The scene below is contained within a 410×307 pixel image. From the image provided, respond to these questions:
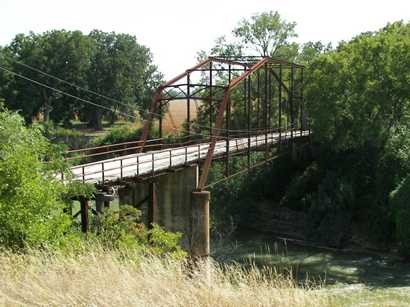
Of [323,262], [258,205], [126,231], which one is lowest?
[323,262]

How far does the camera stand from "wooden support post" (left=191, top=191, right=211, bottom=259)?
2772 cm

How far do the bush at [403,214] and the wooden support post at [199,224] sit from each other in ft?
Result: 36.6

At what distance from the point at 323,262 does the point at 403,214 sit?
17.6 feet

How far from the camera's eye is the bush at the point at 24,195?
12.0m

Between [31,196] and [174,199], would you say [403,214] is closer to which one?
[174,199]

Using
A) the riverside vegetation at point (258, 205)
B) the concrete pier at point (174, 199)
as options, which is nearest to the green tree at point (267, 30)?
the riverside vegetation at point (258, 205)

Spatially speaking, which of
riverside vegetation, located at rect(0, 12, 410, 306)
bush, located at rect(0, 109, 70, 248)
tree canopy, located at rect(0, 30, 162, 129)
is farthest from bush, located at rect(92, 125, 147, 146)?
bush, located at rect(0, 109, 70, 248)

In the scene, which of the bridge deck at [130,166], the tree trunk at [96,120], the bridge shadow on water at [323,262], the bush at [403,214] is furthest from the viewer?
the tree trunk at [96,120]

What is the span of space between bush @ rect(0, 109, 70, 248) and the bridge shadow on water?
14.6 m

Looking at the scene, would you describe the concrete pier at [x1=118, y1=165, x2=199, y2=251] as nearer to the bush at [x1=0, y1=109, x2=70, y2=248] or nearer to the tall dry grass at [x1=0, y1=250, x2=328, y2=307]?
the bush at [x1=0, y1=109, x2=70, y2=248]

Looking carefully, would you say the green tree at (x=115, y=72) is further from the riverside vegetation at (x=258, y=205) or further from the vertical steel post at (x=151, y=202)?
the vertical steel post at (x=151, y=202)

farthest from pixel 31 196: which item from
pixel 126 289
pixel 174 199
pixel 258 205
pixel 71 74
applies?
pixel 71 74

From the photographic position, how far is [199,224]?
91.5 ft

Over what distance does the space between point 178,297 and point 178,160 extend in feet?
68.3
